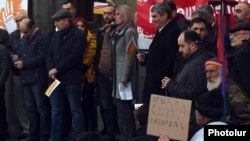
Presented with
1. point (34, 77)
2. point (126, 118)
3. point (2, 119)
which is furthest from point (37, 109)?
point (126, 118)

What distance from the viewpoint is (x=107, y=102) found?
951 cm

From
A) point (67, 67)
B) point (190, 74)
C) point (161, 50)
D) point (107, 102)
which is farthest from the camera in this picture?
point (107, 102)

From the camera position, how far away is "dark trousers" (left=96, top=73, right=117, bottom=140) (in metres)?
9.47

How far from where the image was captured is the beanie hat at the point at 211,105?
519 cm

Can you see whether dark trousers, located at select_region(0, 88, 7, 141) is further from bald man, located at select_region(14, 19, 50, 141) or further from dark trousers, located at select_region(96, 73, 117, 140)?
dark trousers, located at select_region(96, 73, 117, 140)

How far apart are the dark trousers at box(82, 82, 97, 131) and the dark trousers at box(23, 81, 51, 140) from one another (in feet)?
1.89

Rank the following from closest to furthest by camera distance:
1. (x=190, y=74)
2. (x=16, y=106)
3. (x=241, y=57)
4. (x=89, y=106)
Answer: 1. (x=241, y=57)
2. (x=190, y=74)
3. (x=89, y=106)
4. (x=16, y=106)

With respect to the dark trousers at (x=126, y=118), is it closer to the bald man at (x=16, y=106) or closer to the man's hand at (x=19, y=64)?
the man's hand at (x=19, y=64)

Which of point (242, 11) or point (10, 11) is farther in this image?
point (10, 11)

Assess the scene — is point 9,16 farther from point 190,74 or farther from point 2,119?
point 190,74

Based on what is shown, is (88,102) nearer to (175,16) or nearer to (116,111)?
(116,111)

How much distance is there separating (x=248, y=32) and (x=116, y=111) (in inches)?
135

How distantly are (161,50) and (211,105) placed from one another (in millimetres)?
2722

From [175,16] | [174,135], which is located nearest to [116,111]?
[175,16]
